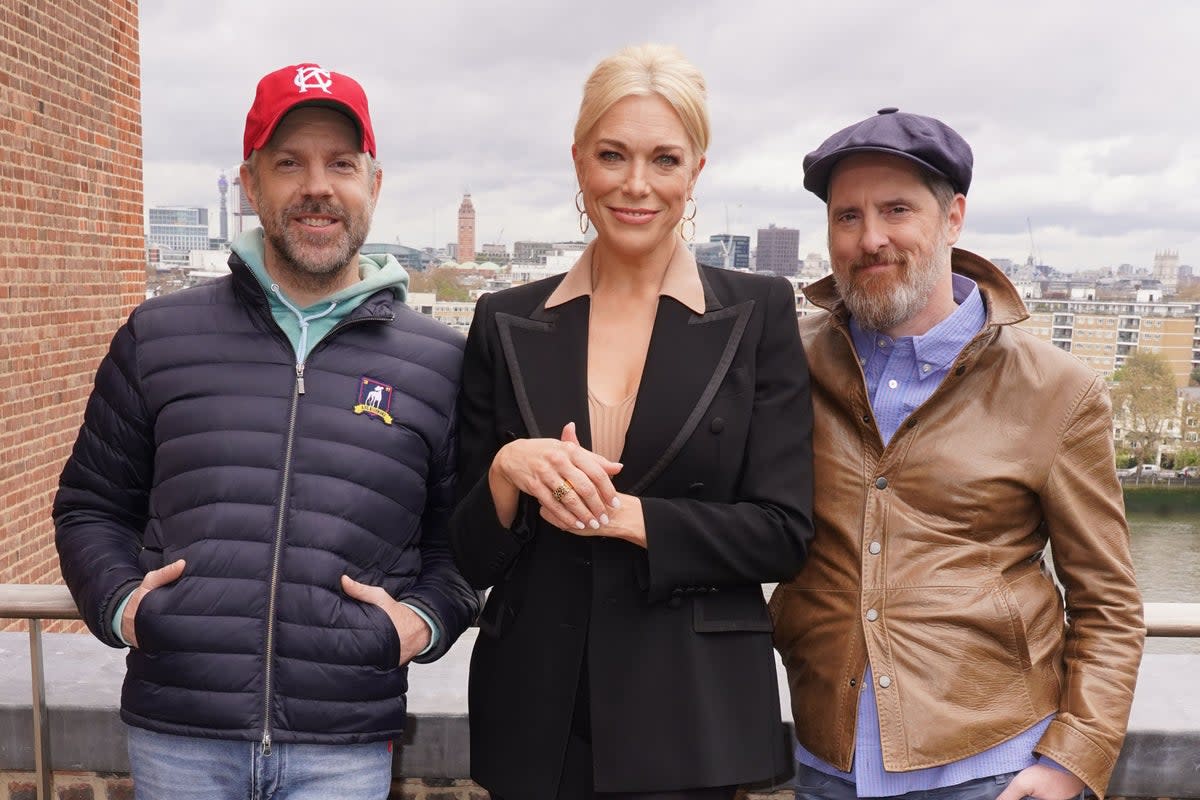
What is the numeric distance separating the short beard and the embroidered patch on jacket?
2.65 ft

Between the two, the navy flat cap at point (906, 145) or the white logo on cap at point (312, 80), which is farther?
the white logo on cap at point (312, 80)

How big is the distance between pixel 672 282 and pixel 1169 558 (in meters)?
59.7

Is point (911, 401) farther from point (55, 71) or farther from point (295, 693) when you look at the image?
point (55, 71)

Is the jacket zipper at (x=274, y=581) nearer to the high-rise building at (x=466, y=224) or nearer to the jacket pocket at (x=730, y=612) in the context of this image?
the jacket pocket at (x=730, y=612)

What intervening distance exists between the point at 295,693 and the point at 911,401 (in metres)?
1.09

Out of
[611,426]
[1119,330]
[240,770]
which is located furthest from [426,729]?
[1119,330]

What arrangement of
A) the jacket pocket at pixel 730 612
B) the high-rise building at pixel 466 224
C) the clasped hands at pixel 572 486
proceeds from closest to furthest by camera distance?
the clasped hands at pixel 572 486
the jacket pocket at pixel 730 612
the high-rise building at pixel 466 224

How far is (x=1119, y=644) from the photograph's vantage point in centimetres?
159

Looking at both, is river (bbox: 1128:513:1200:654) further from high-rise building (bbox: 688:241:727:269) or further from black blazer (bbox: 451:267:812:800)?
black blazer (bbox: 451:267:812:800)

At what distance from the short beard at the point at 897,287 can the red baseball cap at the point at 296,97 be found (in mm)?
897

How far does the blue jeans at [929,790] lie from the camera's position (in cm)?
157

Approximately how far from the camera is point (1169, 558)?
52.8 meters

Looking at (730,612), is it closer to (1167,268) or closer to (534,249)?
(534,249)

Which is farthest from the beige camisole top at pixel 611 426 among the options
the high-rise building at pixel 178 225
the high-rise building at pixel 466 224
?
the high-rise building at pixel 466 224
